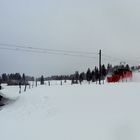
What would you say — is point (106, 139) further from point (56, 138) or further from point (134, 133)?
point (56, 138)

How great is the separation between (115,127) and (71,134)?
2.79 meters

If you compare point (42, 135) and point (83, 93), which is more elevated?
point (83, 93)

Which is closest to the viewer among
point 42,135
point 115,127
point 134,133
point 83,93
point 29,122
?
point 134,133

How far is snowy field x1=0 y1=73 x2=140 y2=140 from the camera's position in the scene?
22250mm

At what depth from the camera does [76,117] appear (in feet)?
86.9

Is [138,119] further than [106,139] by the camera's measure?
Yes

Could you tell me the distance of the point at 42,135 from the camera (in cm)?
2414

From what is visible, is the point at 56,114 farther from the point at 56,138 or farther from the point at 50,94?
the point at 50,94

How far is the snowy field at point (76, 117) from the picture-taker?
22.2m

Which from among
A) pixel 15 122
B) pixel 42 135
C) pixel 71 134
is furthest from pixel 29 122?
pixel 71 134

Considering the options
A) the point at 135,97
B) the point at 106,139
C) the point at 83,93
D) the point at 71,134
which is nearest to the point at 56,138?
the point at 71,134

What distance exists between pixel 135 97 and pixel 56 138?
31.1 ft

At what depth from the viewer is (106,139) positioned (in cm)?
2067

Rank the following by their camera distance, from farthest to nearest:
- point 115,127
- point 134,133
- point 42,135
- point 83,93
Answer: point 83,93 < point 42,135 < point 115,127 < point 134,133
